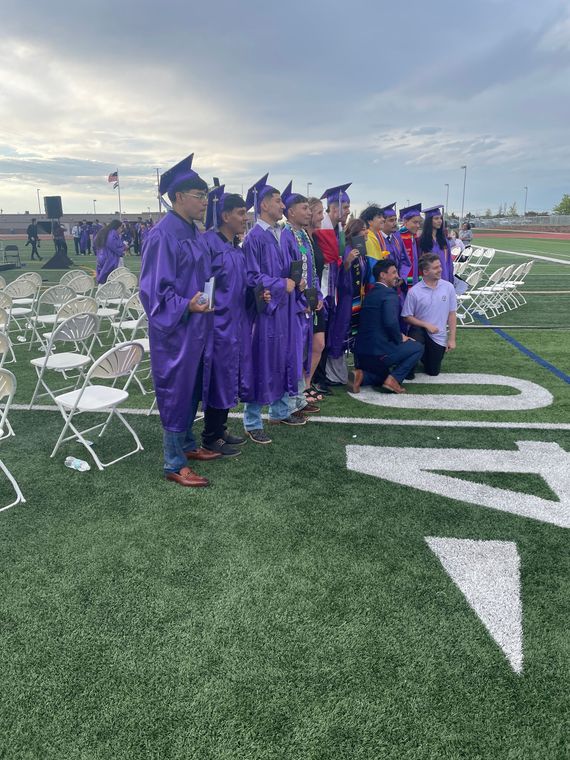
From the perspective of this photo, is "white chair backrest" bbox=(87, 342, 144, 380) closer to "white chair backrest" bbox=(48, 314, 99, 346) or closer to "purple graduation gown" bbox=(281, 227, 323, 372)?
"white chair backrest" bbox=(48, 314, 99, 346)

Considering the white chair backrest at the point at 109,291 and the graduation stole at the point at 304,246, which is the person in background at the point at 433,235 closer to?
the graduation stole at the point at 304,246

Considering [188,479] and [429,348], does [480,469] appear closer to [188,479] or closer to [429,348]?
[188,479]

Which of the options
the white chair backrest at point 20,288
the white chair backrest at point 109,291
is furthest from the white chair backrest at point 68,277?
the white chair backrest at point 109,291

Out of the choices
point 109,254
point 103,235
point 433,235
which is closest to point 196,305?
point 433,235

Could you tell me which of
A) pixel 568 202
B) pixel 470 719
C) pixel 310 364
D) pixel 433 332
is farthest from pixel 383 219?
pixel 568 202

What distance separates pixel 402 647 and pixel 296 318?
2.80m

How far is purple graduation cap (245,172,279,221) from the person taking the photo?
4270 millimetres

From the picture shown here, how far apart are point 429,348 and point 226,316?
3.22 meters

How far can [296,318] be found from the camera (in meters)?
4.53

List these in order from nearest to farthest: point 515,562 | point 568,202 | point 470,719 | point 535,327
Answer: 1. point 470,719
2. point 515,562
3. point 535,327
4. point 568,202

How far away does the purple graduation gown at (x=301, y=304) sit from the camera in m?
4.46

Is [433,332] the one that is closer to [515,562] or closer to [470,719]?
[515,562]

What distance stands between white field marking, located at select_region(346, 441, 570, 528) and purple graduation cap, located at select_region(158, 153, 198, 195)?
229 cm

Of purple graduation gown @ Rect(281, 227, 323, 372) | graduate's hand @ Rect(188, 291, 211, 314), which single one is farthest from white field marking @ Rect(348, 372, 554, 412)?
graduate's hand @ Rect(188, 291, 211, 314)
